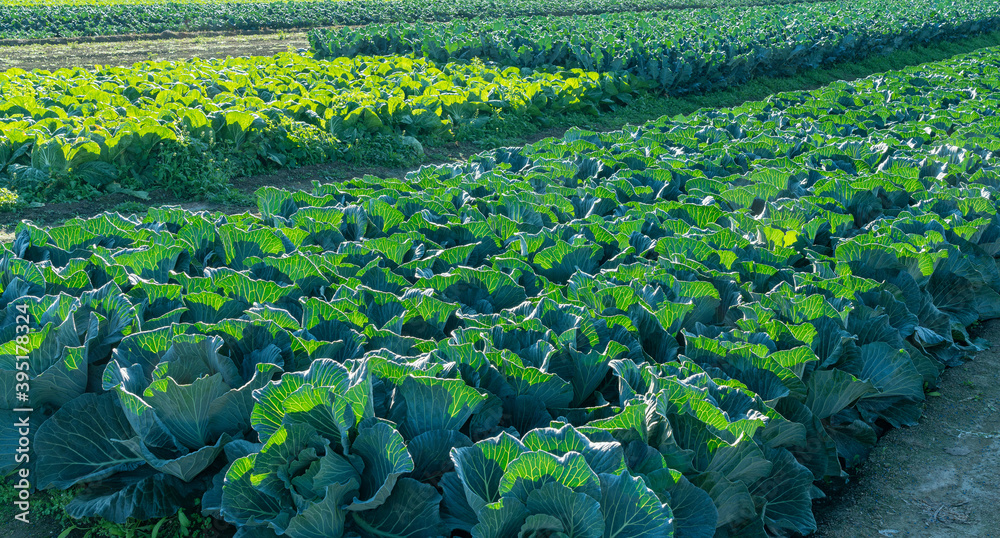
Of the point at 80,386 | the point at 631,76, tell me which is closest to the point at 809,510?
the point at 80,386

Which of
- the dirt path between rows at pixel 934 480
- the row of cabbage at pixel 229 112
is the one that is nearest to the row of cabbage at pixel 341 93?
the row of cabbage at pixel 229 112

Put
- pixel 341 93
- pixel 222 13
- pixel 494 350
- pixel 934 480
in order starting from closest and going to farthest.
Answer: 1. pixel 494 350
2. pixel 934 480
3. pixel 341 93
4. pixel 222 13

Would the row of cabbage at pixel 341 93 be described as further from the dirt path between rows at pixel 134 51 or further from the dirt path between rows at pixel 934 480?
the dirt path between rows at pixel 934 480

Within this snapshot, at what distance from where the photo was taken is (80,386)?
299 centimetres

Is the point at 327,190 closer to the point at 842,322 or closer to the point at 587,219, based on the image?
the point at 587,219

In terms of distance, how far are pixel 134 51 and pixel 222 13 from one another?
6.39m

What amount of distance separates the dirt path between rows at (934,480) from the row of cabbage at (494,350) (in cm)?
16

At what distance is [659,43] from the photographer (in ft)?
50.0

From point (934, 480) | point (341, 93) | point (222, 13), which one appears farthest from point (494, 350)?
point (222, 13)

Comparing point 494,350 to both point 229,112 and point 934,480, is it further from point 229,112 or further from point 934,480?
point 229,112

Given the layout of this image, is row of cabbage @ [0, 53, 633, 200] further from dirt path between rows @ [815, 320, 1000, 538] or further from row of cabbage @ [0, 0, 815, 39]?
row of cabbage @ [0, 0, 815, 39]

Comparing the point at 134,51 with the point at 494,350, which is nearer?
the point at 494,350

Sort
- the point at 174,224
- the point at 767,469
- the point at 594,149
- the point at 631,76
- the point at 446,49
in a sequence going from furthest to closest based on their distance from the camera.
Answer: the point at 446,49 → the point at 631,76 → the point at 594,149 → the point at 174,224 → the point at 767,469

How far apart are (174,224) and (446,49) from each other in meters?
11.5
